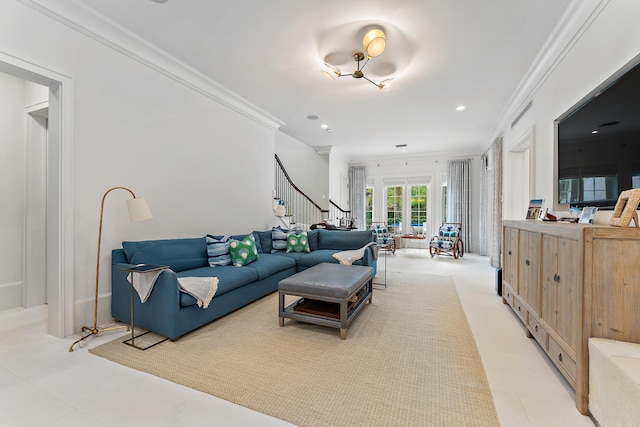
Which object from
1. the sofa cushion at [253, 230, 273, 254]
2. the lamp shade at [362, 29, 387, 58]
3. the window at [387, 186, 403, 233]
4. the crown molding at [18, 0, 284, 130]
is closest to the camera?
the crown molding at [18, 0, 284, 130]

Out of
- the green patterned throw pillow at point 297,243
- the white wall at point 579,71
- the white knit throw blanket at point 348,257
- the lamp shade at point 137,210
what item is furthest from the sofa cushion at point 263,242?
the white wall at point 579,71

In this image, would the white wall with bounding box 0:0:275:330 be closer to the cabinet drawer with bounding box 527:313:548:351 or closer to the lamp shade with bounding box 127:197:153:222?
the lamp shade with bounding box 127:197:153:222

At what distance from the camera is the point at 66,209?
238cm

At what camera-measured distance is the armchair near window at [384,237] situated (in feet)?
22.7

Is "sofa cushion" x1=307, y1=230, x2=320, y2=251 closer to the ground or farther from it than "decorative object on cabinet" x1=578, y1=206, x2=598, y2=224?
closer to the ground

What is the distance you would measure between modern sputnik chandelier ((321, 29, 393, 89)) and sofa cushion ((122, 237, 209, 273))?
8.54 ft

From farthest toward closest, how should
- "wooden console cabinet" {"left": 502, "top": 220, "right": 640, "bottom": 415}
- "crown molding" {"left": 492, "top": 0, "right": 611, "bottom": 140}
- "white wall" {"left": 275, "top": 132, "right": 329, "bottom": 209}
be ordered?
1. "white wall" {"left": 275, "top": 132, "right": 329, "bottom": 209}
2. "crown molding" {"left": 492, "top": 0, "right": 611, "bottom": 140}
3. "wooden console cabinet" {"left": 502, "top": 220, "right": 640, "bottom": 415}

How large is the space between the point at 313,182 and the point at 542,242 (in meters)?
5.82

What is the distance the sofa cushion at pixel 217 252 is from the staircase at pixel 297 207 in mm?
2086

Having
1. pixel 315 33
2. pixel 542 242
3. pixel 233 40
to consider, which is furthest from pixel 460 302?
pixel 233 40

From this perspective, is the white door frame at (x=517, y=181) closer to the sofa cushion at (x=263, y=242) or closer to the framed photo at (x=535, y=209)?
the framed photo at (x=535, y=209)

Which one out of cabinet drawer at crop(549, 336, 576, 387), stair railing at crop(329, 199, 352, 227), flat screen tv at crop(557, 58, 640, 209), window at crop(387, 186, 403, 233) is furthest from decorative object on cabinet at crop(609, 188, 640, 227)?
window at crop(387, 186, 403, 233)

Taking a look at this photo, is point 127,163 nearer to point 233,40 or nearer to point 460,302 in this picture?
point 233,40

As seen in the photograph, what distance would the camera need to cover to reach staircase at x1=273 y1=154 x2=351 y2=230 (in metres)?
5.98
